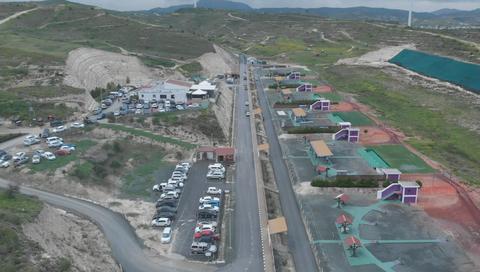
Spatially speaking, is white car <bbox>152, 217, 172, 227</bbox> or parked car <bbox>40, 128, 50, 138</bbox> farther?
parked car <bbox>40, 128, 50, 138</bbox>

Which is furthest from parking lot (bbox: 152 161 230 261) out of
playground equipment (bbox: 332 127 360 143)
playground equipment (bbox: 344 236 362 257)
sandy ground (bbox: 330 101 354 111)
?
sandy ground (bbox: 330 101 354 111)

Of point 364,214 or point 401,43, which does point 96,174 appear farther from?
point 401,43

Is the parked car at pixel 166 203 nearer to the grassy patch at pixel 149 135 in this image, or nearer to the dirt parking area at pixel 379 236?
the dirt parking area at pixel 379 236

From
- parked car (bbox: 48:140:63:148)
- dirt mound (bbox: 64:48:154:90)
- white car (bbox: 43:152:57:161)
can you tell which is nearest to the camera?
white car (bbox: 43:152:57:161)

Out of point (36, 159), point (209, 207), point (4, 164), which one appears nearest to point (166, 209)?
point (209, 207)

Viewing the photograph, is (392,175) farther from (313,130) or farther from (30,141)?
(30,141)

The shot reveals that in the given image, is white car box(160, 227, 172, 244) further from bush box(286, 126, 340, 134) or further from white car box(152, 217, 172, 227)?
bush box(286, 126, 340, 134)
